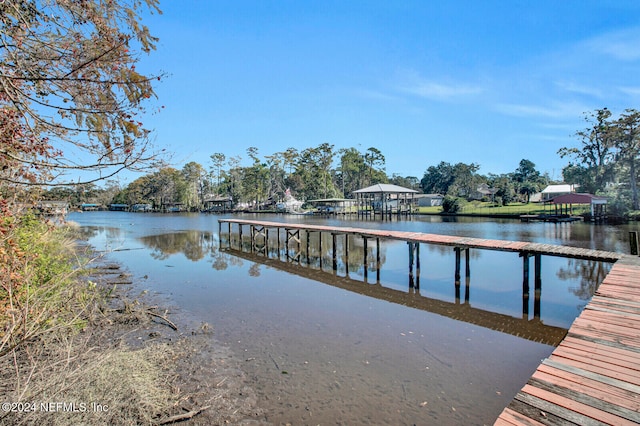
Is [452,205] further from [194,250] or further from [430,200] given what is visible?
[194,250]

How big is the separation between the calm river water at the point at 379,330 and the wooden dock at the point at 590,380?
1.29m

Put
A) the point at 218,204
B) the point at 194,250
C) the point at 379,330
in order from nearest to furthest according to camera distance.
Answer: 1. the point at 379,330
2. the point at 194,250
3. the point at 218,204

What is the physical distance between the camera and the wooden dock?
2.65m

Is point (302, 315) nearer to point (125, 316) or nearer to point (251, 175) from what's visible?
point (125, 316)

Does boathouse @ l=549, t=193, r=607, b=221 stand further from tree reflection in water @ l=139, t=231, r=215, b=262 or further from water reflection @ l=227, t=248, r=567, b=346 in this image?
tree reflection in water @ l=139, t=231, r=215, b=262

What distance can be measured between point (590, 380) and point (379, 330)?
14.1 ft

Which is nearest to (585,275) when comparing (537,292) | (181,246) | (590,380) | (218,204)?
(537,292)

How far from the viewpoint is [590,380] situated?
3.15m

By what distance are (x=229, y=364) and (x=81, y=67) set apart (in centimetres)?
446

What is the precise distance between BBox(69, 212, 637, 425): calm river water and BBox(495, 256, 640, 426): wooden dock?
129 cm

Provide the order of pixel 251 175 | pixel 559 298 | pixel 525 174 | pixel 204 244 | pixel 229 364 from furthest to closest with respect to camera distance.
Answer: pixel 525 174
pixel 251 175
pixel 204 244
pixel 559 298
pixel 229 364

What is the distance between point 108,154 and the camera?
3357 mm

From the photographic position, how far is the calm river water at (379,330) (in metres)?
4.61

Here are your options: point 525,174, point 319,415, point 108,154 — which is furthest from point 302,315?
point 525,174
